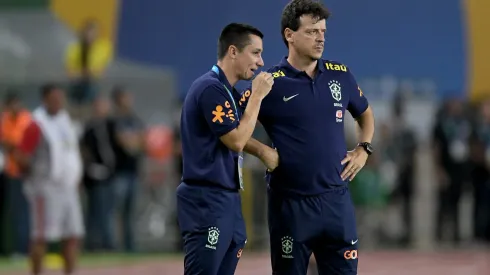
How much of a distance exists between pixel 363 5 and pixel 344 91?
16388mm

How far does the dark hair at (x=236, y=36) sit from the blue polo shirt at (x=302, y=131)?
313mm

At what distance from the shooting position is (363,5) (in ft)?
82.6

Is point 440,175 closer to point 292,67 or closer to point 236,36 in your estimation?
point 292,67

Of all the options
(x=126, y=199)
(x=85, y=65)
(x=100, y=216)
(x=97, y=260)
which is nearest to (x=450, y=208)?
(x=126, y=199)

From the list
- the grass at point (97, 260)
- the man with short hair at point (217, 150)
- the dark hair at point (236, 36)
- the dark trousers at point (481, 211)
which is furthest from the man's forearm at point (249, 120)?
the dark trousers at point (481, 211)

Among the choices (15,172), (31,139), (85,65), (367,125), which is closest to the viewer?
(367,125)

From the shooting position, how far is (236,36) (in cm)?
871

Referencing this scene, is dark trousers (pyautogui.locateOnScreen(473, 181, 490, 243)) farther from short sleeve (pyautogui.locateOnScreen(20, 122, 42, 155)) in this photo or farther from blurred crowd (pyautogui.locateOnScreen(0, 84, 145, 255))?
short sleeve (pyautogui.locateOnScreen(20, 122, 42, 155))

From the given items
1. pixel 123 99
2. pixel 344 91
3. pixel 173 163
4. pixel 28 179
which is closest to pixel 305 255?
pixel 344 91

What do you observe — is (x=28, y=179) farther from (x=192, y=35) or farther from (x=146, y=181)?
(x=192, y=35)

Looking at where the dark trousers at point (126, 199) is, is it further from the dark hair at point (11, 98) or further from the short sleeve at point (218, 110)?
the short sleeve at point (218, 110)

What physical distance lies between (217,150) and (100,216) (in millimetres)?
12145

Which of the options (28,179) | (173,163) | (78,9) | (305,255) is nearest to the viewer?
(305,255)

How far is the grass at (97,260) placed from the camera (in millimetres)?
18562
